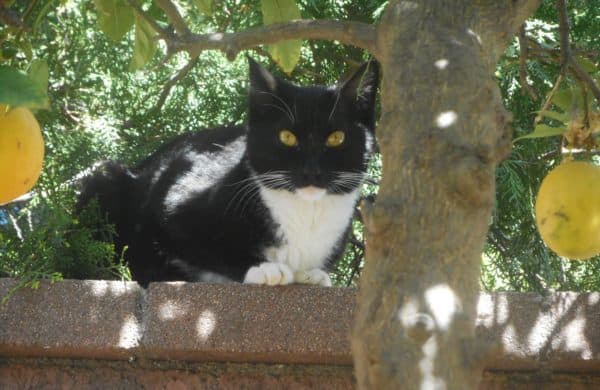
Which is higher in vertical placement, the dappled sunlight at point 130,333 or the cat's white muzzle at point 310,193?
the cat's white muzzle at point 310,193

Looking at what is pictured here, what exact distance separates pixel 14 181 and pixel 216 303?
3.75 ft

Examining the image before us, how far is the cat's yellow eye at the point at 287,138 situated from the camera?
257cm

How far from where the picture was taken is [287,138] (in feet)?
8.42

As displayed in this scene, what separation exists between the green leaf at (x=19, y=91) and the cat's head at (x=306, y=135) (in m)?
1.79

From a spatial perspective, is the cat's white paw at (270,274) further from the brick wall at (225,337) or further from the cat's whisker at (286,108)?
the cat's whisker at (286,108)

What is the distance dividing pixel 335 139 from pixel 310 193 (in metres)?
0.19

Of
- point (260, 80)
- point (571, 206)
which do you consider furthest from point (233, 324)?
point (571, 206)

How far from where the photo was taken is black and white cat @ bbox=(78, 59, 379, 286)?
2.49 m

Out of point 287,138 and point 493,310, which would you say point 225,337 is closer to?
point 493,310

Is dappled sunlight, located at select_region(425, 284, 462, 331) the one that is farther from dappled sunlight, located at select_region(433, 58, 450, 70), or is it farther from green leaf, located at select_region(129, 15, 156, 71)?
green leaf, located at select_region(129, 15, 156, 71)

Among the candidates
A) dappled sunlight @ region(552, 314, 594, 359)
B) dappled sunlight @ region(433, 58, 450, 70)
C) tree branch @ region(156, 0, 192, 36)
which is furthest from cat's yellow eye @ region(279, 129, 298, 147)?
dappled sunlight @ region(433, 58, 450, 70)

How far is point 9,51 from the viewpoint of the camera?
901 mm

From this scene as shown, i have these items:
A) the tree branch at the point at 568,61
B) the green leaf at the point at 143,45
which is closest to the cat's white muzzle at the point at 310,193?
the green leaf at the point at 143,45

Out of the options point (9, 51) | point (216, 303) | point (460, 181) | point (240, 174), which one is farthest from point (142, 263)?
point (460, 181)
